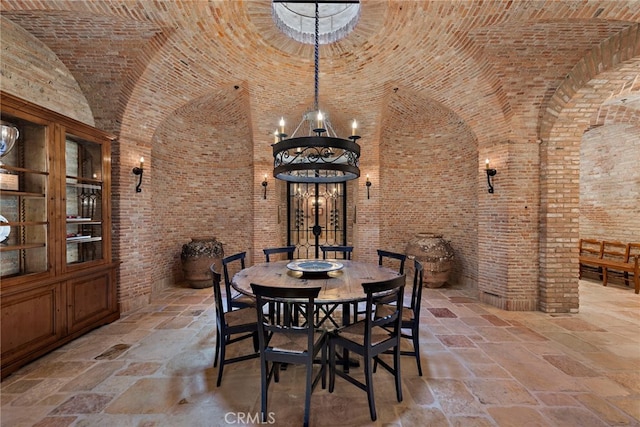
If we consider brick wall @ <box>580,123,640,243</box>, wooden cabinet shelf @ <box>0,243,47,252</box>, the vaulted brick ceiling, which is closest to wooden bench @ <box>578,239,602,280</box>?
brick wall @ <box>580,123,640,243</box>

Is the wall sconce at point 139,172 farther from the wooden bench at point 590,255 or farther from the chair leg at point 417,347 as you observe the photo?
the wooden bench at point 590,255

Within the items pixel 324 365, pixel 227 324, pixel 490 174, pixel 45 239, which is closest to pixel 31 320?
pixel 45 239

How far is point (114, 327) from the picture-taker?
145 inches

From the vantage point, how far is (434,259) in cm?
547

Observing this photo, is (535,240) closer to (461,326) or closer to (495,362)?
(461,326)

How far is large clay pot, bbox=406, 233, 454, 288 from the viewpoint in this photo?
18.0ft

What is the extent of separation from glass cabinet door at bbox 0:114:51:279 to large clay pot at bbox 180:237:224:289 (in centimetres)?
245
